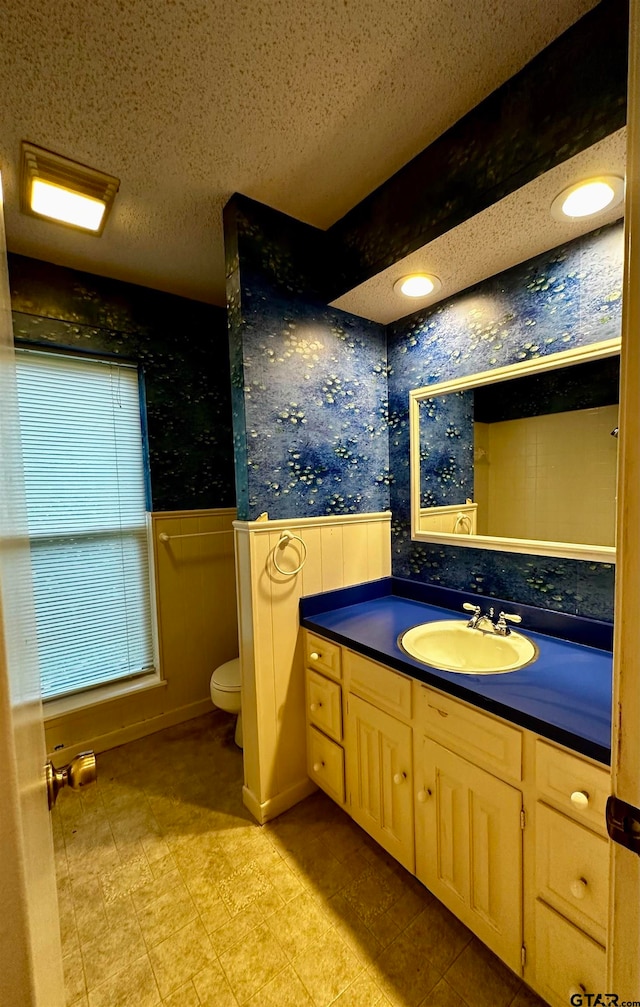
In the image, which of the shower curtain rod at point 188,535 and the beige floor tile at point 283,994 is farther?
the shower curtain rod at point 188,535

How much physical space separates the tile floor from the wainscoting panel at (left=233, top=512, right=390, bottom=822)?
0.15 m

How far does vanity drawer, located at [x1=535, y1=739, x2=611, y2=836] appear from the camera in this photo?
830mm

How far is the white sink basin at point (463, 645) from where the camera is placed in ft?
4.33

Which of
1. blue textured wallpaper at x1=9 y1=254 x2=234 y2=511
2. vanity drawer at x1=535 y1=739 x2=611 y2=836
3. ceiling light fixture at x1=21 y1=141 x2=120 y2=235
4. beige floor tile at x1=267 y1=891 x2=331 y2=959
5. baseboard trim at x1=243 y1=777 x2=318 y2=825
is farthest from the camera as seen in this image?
blue textured wallpaper at x1=9 y1=254 x2=234 y2=511

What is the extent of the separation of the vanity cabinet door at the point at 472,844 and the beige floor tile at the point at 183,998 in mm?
728

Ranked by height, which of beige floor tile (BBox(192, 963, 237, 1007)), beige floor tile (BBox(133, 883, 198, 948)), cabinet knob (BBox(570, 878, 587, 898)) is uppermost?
cabinet knob (BBox(570, 878, 587, 898))

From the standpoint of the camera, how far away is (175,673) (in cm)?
231

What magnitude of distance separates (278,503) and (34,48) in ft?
4.83

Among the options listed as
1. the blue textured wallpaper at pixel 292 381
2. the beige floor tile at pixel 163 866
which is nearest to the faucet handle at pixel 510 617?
the blue textured wallpaper at pixel 292 381

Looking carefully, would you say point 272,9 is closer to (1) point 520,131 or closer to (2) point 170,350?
(1) point 520,131

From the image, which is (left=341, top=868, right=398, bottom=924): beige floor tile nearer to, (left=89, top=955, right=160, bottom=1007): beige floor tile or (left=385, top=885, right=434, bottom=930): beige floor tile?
(left=385, top=885, right=434, bottom=930): beige floor tile

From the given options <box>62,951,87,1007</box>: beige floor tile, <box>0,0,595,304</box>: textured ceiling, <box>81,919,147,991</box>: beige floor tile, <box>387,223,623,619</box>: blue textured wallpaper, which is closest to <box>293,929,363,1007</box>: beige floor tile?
<box>81,919,147,991</box>: beige floor tile

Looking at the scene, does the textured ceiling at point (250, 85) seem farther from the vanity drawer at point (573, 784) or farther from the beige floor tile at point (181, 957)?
the beige floor tile at point (181, 957)

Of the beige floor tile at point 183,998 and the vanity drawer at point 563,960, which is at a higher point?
the vanity drawer at point 563,960
